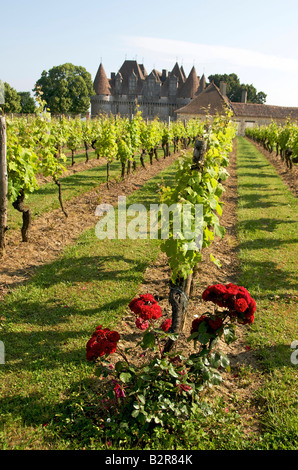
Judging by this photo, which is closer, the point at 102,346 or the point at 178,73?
the point at 102,346

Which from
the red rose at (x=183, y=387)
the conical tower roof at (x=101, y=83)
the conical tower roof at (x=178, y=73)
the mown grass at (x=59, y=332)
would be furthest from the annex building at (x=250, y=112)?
the red rose at (x=183, y=387)

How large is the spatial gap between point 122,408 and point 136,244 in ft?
13.1

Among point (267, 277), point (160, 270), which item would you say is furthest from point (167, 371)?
point (267, 277)

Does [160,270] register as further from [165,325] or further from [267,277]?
[165,325]

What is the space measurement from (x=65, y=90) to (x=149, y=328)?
1989 inches

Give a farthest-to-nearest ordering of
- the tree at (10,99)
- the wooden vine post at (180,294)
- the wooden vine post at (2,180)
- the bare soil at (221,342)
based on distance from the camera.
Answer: the tree at (10,99) → the wooden vine post at (2,180) → the wooden vine post at (180,294) → the bare soil at (221,342)

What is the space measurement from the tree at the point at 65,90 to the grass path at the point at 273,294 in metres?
42.9

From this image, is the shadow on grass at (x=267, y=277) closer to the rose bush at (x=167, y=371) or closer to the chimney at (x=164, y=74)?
the rose bush at (x=167, y=371)

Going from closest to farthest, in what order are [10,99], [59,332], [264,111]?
[59,332] < [10,99] < [264,111]

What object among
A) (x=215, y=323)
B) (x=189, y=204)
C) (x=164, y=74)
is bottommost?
(x=215, y=323)

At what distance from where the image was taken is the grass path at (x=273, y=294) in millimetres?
2777

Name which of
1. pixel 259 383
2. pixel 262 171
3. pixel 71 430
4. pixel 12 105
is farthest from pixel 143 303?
pixel 12 105

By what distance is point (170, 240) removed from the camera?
136 inches

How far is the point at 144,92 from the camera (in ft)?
185
